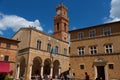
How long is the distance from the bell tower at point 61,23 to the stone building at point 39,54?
282 inches

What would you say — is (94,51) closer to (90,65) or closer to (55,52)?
(90,65)

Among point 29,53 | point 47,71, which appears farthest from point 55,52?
point 29,53

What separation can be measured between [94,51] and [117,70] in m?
5.02

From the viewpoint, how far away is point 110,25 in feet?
82.6

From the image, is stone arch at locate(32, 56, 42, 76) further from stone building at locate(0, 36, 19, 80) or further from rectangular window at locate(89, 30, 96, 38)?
rectangular window at locate(89, 30, 96, 38)

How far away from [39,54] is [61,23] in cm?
1998

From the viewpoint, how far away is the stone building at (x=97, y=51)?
78.3ft

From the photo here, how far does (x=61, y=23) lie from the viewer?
4956cm

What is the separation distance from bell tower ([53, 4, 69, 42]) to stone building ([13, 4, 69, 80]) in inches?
282

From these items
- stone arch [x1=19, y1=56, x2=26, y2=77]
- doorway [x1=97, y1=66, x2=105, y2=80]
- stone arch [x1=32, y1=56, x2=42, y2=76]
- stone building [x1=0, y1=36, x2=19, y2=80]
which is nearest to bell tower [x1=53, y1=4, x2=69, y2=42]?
stone arch [x1=32, y1=56, x2=42, y2=76]

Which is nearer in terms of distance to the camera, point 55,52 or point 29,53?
point 29,53

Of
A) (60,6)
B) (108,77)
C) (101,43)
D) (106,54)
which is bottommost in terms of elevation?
(108,77)

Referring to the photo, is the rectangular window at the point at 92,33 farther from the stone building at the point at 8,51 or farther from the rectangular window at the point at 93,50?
the stone building at the point at 8,51

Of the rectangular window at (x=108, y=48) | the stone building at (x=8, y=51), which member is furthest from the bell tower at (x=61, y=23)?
the rectangular window at (x=108, y=48)
